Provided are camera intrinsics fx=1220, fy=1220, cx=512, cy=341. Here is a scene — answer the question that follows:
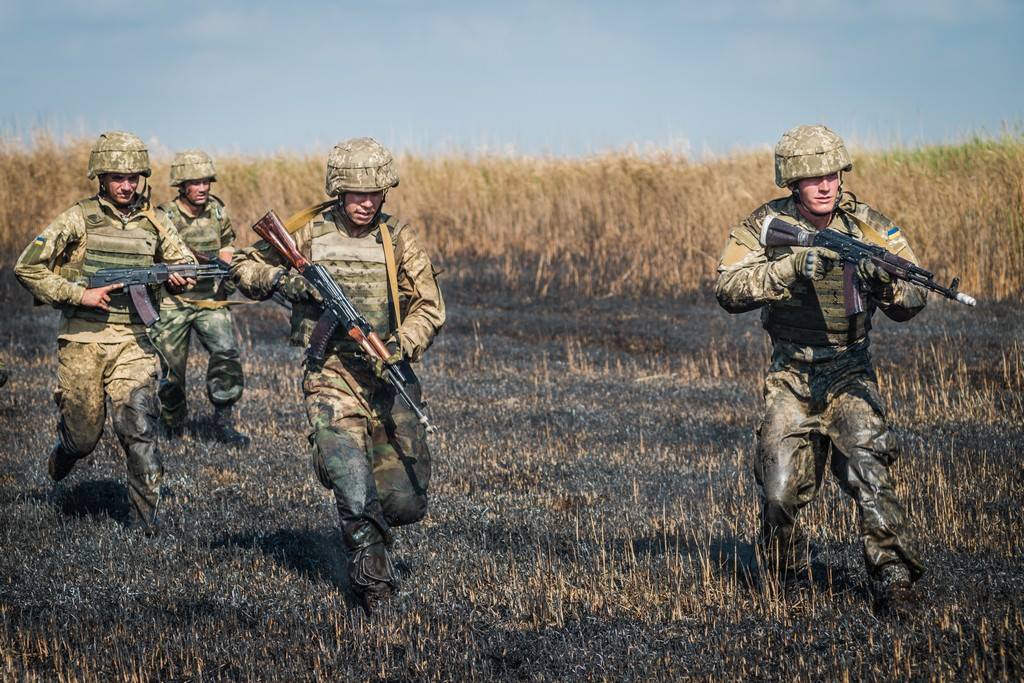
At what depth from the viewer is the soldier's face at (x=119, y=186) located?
7.21 metres

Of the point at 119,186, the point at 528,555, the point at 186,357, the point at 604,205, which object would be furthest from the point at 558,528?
the point at 604,205

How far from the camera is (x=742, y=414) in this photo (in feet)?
35.6

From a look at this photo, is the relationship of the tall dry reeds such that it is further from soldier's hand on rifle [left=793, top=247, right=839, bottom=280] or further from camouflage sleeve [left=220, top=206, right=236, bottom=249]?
soldier's hand on rifle [left=793, top=247, right=839, bottom=280]

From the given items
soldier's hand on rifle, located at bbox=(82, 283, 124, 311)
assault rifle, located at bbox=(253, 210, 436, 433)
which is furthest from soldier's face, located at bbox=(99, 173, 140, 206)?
assault rifle, located at bbox=(253, 210, 436, 433)

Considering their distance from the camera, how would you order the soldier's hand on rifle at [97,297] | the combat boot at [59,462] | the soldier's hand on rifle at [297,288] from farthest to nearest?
the combat boot at [59,462], the soldier's hand on rifle at [97,297], the soldier's hand on rifle at [297,288]

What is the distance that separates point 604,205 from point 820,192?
15.7 metres

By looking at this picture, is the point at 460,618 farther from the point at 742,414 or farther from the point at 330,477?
the point at 742,414

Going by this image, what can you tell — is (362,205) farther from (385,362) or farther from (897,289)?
(897,289)

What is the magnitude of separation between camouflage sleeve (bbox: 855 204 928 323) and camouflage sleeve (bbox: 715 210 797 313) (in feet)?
1.44

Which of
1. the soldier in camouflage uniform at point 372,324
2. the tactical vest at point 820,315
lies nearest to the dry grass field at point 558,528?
the soldier in camouflage uniform at point 372,324

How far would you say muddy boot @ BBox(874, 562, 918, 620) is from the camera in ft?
17.4

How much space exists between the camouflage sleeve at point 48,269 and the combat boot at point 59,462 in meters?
0.95

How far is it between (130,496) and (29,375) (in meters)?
6.53

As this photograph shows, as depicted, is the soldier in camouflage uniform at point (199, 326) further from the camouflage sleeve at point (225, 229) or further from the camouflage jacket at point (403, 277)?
the camouflage jacket at point (403, 277)
